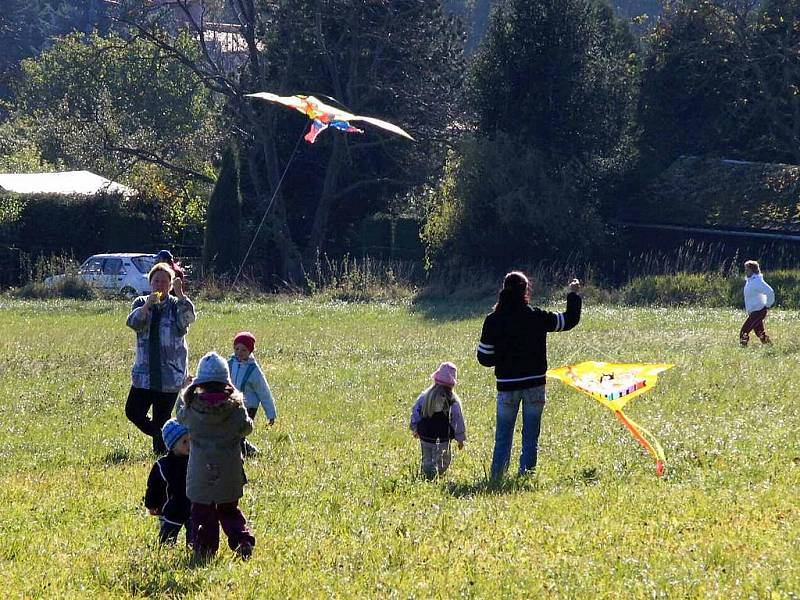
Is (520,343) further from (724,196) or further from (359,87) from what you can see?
(724,196)

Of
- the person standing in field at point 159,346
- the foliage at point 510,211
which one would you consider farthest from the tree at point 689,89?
the person standing in field at point 159,346

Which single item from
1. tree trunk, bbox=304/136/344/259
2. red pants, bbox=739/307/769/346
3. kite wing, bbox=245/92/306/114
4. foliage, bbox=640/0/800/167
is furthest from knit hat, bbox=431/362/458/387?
foliage, bbox=640/0/800/167

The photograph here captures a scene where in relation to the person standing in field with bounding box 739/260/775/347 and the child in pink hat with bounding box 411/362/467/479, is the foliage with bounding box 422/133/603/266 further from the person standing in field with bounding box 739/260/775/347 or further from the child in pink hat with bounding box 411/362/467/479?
the child in pink hat with bounding box 411/362/467/479

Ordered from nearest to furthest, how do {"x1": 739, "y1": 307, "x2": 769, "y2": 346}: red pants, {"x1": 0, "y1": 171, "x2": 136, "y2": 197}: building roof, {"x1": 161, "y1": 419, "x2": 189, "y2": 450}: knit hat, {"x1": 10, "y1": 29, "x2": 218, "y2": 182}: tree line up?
{"x1": 161, "y1": 419, "x2": 189, "y2": 450}: knit hat → {"x1": 739, "y1": 307, "x2": 769, "y2": 346}: red pants → {"x1": 0, "y1": 171, "x2": 136, "y2": 197}: building roof → {"x1": 10, "y1": 29, "x2": 218, "y2": 182}: tree

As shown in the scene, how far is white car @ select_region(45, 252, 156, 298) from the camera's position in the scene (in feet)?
123

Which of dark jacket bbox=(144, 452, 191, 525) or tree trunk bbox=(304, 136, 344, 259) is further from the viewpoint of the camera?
tree trunk bbox=(304, 136, 344, 259)

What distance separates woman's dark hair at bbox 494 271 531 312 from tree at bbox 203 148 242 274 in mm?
32037

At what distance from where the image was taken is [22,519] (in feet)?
30.7

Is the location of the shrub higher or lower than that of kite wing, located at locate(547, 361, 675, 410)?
lower

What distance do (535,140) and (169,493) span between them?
34825 mm

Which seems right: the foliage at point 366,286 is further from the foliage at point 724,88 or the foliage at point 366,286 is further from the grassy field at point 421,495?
the grassy field at point 421,495

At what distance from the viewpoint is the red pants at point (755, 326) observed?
864 inches

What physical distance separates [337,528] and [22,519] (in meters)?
2.62

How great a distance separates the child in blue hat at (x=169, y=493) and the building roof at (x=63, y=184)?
37.0 m
